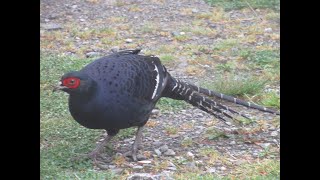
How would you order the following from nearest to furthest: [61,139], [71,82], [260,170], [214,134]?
[71,82]
[260,170]
[61,139]
[214,134]

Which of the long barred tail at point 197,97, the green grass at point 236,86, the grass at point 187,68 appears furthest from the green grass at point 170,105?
the long barred tail at point 197,97

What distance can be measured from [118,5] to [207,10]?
5.65 ft

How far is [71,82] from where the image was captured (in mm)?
5082

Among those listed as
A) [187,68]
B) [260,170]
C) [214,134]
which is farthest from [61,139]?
[187,68]

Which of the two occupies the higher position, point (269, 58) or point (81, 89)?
point (81, 89)

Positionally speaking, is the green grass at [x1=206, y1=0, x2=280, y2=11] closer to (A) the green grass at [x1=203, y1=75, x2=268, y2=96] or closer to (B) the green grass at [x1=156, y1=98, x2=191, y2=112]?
(A) the green grass at [x1=203, y1=75, x2=268, y2=96]

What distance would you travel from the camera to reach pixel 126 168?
544 centimetres

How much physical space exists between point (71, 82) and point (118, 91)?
1.41ft

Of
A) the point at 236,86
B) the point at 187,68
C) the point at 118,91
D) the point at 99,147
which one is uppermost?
the point at 118,91

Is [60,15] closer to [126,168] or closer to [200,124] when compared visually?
[200,124]

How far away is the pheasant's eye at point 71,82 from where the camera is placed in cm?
507

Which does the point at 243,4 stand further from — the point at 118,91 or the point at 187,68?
the point at 118,91
